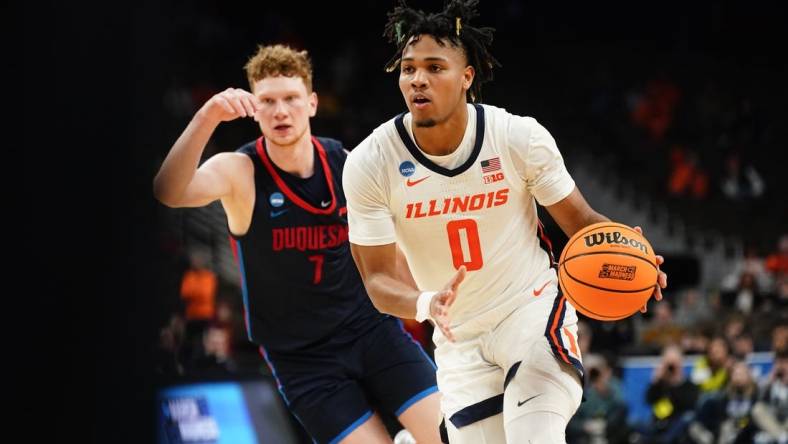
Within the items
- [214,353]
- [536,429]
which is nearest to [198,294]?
[214,353]

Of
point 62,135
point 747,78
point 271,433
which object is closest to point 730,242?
point 747,78

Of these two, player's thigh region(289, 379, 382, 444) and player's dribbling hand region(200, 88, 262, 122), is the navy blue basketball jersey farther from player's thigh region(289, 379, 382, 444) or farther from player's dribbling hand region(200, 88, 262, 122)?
player's dribbling hand region(200, 88, 262, 122)

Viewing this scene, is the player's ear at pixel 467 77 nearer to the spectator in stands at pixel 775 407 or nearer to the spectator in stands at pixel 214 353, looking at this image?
the spectator in stands at pixel 214 353

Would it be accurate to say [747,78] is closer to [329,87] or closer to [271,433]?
[329,87]

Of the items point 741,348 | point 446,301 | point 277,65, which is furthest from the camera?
point 741,348

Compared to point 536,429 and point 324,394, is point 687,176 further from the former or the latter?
point 536,429

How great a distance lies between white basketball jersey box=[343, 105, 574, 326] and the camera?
4574 millimetres

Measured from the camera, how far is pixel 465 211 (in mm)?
4590

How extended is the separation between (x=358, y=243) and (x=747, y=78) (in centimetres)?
1874

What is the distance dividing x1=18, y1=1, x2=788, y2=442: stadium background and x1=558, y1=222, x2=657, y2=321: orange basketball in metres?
1.78

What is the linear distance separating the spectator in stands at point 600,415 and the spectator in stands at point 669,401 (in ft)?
1.65

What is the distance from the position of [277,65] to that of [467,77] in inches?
47.6

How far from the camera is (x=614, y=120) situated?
20.3 m

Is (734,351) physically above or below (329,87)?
below
